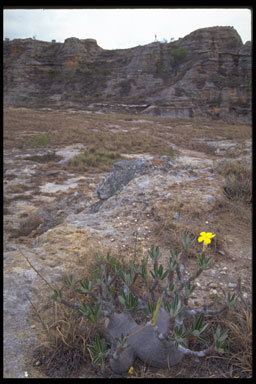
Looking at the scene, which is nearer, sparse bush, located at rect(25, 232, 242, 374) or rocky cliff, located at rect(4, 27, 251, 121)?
sparse bush, located at rect(25, 232, 242, 374)

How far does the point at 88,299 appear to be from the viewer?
165 centimetres

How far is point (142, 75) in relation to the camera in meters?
37.2

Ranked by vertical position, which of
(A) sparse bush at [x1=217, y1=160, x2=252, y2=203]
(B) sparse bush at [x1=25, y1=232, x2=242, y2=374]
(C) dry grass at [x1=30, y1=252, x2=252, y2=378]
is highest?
(A) sparse bush at [x1=217, y1=160, x2=252, y2=203]

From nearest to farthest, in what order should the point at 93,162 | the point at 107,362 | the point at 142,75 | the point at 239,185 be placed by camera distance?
the point at 107,362, the point at 239,185, the point at 93,162, the point at 142,75

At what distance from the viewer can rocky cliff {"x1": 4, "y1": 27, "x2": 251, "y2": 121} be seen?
31.4 meters

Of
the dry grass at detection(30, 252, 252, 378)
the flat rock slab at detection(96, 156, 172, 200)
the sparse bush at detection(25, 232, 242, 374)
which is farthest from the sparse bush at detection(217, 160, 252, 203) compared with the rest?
the sparse bush at detection(25, 232, 242, 374)

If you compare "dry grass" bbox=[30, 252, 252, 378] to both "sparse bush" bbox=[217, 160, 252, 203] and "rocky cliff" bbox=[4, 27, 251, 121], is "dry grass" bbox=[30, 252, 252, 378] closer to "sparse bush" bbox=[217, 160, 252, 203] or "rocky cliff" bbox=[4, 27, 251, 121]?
"sparse bush" bbox=[217, 160, 252, 203]

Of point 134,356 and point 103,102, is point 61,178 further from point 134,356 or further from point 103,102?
point 103,102

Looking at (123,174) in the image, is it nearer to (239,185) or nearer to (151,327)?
(239,185)

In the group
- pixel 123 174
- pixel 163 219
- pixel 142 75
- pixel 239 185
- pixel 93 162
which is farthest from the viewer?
pixel 142 75

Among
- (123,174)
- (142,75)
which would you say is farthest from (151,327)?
(142,75)

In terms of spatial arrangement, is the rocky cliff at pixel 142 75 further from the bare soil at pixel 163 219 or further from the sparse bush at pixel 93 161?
the bare soil at pixel 163 219

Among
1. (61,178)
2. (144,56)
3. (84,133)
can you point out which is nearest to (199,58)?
(144,56)

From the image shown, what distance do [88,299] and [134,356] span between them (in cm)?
48
